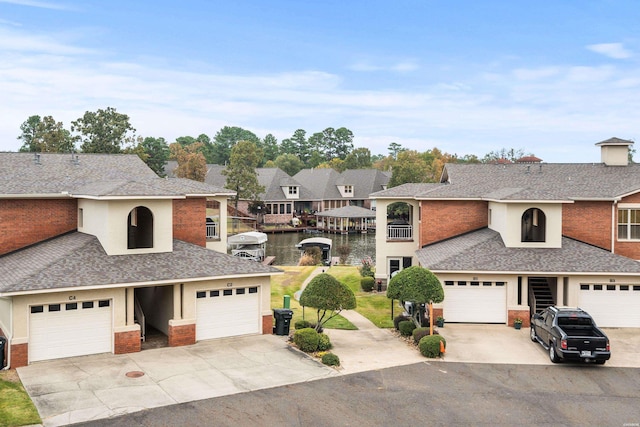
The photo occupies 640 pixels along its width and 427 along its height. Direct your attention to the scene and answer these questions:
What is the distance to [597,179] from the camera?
33125 millimetres

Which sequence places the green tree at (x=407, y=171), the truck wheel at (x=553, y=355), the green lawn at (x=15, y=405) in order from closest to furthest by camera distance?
the green lawn at (x=15, y=405), the truck wheel at (x=553, y=355), the green tree at (x=407, y=171)

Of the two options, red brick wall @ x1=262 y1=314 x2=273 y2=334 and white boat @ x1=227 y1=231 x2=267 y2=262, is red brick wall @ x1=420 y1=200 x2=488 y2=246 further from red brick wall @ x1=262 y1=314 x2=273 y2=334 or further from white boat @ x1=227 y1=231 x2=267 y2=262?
white boat @ x1=227 y1=231 x2=267 y2=262

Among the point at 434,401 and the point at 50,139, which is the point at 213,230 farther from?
the point at 50,139

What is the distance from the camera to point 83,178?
27484 millimetres

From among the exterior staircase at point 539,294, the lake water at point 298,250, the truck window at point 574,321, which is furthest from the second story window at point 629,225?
the lake water at point 298,250

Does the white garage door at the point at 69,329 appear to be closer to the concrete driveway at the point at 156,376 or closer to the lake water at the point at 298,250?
the concrete driveway at the point at 156,376

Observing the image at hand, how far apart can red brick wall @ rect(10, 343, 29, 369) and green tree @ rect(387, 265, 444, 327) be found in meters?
13.7

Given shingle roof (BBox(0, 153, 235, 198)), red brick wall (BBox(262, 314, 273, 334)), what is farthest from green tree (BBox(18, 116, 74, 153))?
red brick wall (BBox(262, 314, 273, 334))

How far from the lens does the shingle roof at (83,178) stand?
23703mm

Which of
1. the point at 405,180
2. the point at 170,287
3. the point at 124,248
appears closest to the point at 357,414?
the point at 170,287

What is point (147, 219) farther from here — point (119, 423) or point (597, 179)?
point (597, 179)

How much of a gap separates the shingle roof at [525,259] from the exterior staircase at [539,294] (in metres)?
1.56

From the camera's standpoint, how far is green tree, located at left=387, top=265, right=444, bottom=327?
75.4ft

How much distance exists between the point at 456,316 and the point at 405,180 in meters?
51.8
